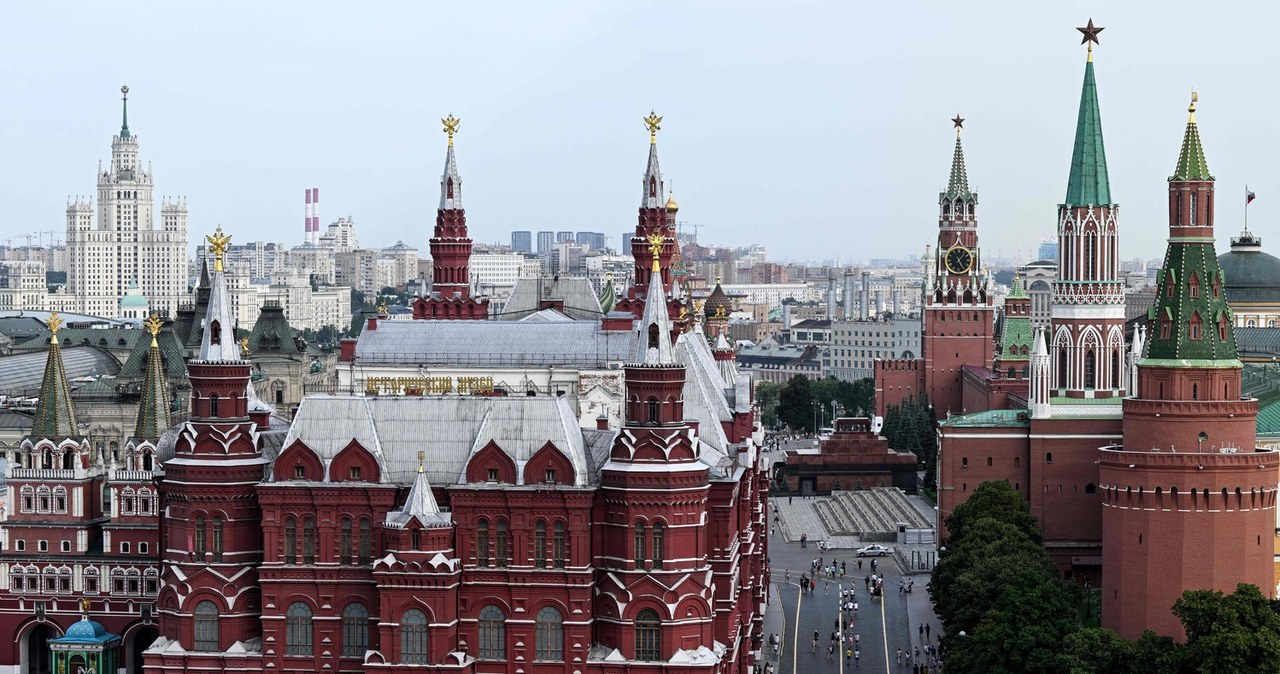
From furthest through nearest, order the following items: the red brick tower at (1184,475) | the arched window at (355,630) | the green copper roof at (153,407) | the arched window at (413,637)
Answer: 1. the green copper roof at (153,407)
2. the red brick tower at (1184,475)
3. the arched window at (355,630)
4. the arched window at (413,637)

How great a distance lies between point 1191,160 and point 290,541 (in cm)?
3933

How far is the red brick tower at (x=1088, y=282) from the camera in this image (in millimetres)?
112875

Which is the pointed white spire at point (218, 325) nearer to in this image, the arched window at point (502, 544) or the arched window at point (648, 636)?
the arched window at point (502, 544)

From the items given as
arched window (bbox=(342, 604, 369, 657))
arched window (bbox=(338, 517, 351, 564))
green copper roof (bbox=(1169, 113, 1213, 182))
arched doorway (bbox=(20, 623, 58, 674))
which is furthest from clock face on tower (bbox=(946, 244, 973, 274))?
arched window (bbox=(342, 604, 369, 657))

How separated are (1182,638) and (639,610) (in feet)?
72.5

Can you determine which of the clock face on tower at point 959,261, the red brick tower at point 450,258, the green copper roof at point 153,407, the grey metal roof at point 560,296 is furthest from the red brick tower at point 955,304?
the green copper roof at point 153,407

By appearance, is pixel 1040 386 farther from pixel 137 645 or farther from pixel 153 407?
pixel 137 645

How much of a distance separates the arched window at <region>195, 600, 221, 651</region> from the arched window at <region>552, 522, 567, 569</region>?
10907 mm

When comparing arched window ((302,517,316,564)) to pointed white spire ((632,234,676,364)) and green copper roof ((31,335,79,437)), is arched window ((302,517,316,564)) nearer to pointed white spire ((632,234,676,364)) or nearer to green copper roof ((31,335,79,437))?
pointed white spire ((632,234,676,364))

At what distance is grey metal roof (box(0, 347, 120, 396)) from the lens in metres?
141

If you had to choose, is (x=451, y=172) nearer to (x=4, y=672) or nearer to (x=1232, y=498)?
(x=4, y=672)

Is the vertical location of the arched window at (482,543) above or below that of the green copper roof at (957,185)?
below

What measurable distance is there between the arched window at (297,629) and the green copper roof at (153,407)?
63.9 feet

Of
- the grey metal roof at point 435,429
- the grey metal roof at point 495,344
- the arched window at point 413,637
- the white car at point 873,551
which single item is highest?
the grey metal roof at point 495,344
